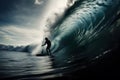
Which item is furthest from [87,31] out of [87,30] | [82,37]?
[82,37]

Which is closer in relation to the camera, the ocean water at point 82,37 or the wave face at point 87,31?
the ocean water at point 82,37

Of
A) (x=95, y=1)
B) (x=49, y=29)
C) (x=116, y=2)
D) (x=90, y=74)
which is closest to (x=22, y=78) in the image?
(x=90, y=74)

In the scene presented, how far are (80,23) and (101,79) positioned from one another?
13.2 metres

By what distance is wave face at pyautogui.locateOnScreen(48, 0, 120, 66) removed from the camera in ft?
33.8

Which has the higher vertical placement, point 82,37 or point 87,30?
point 87,30

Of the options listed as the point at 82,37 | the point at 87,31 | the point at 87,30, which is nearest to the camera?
the point at 82,37

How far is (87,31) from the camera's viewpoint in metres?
15.1

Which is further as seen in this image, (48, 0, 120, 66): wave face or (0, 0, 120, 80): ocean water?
(48, 0, 120, 66): wave face

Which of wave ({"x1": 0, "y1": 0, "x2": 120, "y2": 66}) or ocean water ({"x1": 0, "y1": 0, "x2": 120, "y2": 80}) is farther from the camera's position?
wave ({"x1": 0, "y1": 0, "x2": 120, "y2": 66})

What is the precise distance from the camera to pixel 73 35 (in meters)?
18.0

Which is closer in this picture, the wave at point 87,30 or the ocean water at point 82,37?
the ocean water at point 82,37

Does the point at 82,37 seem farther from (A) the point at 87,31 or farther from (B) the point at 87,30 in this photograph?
(B) the point at 87,30

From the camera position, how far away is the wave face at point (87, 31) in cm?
1030

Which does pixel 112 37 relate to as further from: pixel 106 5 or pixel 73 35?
pixel 73 35
